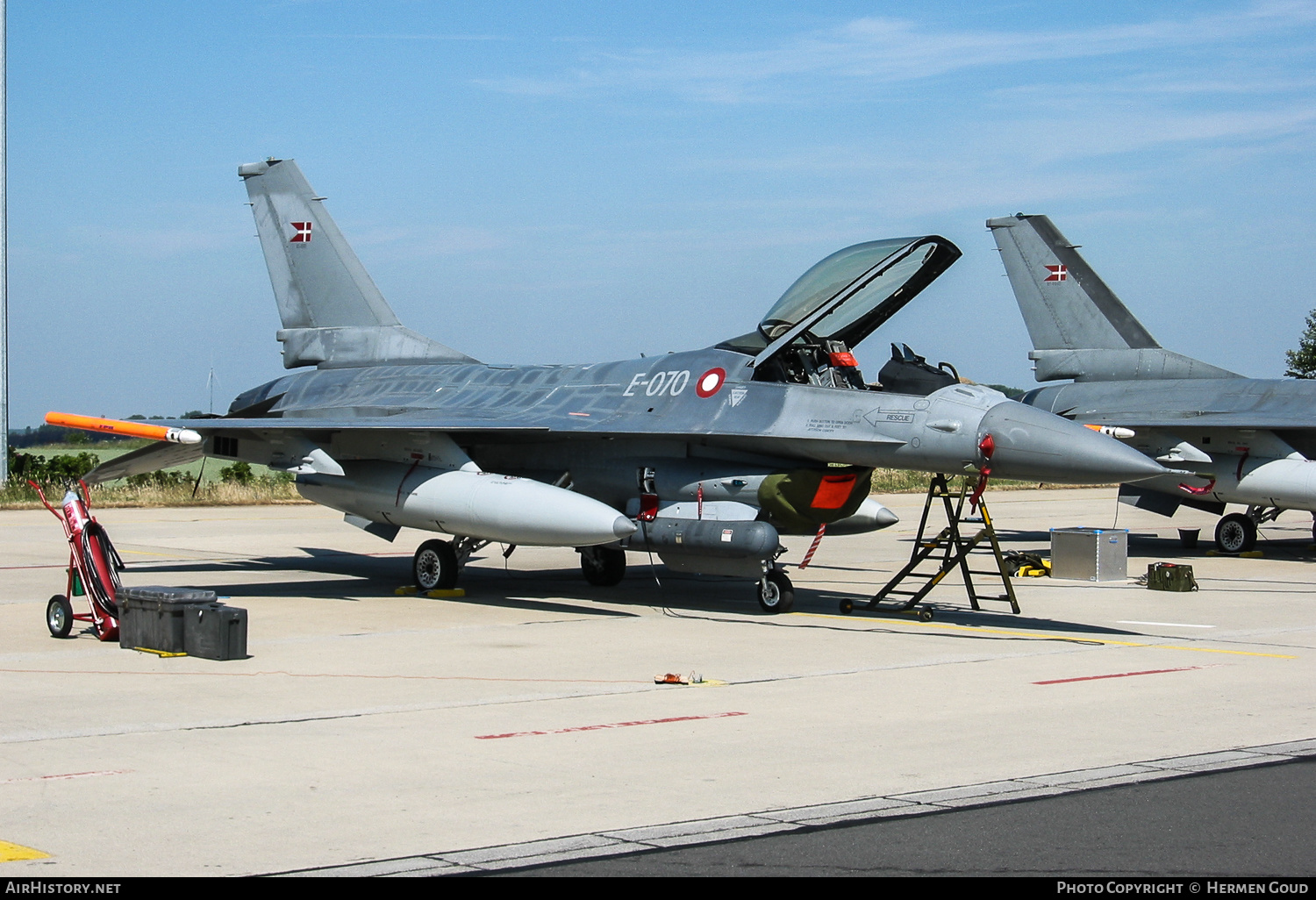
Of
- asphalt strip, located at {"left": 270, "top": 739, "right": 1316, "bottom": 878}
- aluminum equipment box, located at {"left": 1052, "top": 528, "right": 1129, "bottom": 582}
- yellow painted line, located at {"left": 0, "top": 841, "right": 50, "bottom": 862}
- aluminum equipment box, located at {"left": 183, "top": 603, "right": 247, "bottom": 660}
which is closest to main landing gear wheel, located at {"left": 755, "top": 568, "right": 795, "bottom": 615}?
aluminum equipment box, located at {"left": 183, "top": 603, "right": 247, "bottom": 660}

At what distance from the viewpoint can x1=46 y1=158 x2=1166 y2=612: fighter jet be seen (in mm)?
12711

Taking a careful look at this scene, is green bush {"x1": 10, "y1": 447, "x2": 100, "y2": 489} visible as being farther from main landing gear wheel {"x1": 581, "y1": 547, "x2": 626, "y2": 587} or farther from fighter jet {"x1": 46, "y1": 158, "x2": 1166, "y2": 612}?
main landing gear wheel {"x1": 581, "y1": 547, "x2": 626, "y2": 587}

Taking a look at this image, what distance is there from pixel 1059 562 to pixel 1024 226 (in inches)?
340

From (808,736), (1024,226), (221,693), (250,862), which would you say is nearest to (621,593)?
(221,693)

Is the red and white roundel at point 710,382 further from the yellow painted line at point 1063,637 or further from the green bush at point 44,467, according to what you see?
the green bush at point 44,467

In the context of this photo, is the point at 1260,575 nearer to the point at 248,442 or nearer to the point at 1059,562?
the point at 1059,562

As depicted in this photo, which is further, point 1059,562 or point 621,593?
point 1059,562

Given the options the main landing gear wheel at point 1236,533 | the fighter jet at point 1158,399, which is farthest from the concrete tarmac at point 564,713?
the main landing gear wheel at point 1236,533

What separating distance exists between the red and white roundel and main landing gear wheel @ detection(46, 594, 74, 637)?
6.23m

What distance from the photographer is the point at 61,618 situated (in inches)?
448

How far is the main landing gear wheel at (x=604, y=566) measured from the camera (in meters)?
16.4

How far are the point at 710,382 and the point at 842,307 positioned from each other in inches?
60.7

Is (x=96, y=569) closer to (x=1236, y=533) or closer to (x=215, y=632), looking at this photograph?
(x=215, y=632)

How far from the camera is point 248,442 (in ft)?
52.0
